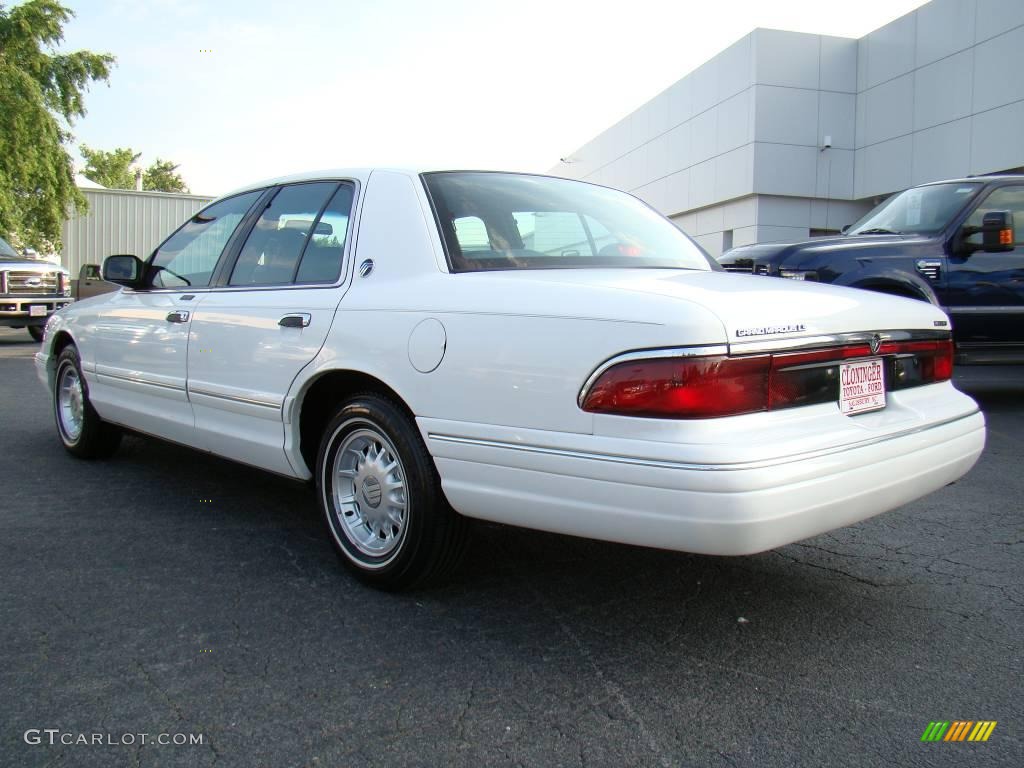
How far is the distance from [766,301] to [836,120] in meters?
25.4

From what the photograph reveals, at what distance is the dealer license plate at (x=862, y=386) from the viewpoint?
272 centimetres

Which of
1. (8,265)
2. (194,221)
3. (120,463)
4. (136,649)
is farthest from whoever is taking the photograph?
(8,265)

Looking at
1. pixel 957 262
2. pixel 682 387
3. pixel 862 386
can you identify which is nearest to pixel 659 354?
pixel 682 387

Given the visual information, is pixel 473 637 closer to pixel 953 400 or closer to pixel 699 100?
pixel 953 400

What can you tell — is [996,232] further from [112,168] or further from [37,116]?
[112,168]

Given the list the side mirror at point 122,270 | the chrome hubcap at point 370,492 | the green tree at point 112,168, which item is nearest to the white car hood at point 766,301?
the chrome hubcap at point 370,492

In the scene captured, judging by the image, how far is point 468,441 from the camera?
2.71 m

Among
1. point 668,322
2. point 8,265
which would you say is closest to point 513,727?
point 668,322

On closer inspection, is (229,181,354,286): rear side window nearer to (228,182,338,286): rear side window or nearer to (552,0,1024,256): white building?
(228,182,338,286): rear side window

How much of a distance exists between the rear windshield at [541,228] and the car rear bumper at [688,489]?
74 centimetres

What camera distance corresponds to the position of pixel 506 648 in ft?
8.92

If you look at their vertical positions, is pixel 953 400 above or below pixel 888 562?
above

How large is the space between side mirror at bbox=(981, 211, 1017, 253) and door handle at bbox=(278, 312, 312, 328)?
6.01 metres

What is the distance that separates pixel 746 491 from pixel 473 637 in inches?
41.5
